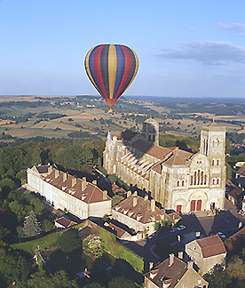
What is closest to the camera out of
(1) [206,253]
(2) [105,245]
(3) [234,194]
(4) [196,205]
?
(1) [206,253]

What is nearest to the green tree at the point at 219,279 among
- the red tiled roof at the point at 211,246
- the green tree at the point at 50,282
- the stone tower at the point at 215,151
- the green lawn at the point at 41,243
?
the red tiled roof at the point at 211,246

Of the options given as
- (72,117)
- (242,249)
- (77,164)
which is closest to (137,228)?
(242,249)

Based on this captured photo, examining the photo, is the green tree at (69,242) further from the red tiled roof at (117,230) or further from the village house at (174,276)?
the village house at (174,276)

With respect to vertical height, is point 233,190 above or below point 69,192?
below

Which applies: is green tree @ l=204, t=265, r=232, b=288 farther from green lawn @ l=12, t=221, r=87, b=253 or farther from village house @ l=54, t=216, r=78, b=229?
village house @ l=54, t=216, r=78, b=229

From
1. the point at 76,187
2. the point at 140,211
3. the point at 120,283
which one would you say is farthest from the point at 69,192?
the point at 120,283

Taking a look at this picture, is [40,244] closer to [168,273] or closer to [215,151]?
[168,273]

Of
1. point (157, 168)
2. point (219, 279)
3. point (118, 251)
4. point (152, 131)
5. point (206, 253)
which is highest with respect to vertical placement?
point (152, 131)
